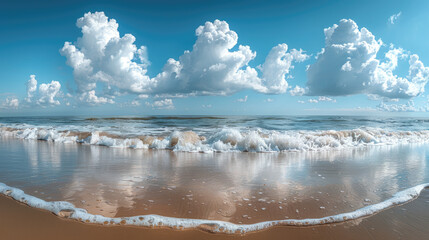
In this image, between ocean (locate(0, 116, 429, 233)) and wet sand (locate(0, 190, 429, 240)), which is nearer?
wet sand (locate(0, 190, 429, 240))

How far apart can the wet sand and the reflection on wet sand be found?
11.3 inches

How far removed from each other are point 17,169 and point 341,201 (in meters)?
6.27

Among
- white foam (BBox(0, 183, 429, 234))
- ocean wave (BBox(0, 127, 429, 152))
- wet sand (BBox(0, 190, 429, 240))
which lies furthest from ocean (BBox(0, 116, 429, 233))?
ocean wave (BBox(0, 127, 429, 152))

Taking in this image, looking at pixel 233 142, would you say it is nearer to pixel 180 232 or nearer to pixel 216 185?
pixel 216 185

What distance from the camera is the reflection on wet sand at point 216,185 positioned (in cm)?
315

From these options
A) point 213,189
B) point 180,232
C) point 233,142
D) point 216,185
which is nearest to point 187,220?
point 180,232

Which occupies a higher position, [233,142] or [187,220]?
[233,142]

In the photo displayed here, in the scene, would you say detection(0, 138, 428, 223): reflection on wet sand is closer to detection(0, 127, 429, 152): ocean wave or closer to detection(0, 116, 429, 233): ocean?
detection(0, 116, 429, 233): ocean

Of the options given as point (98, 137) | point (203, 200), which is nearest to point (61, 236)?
point (203, 200)

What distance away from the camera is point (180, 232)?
2.58 meters

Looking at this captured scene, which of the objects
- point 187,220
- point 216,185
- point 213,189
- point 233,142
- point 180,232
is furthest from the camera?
point 233,142

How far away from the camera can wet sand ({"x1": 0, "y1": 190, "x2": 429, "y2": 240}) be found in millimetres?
2496

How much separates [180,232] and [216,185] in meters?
1.67

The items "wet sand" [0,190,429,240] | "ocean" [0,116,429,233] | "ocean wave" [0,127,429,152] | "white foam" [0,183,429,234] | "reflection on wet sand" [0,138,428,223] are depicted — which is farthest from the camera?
"ocean wave" [0,127,429,152]
